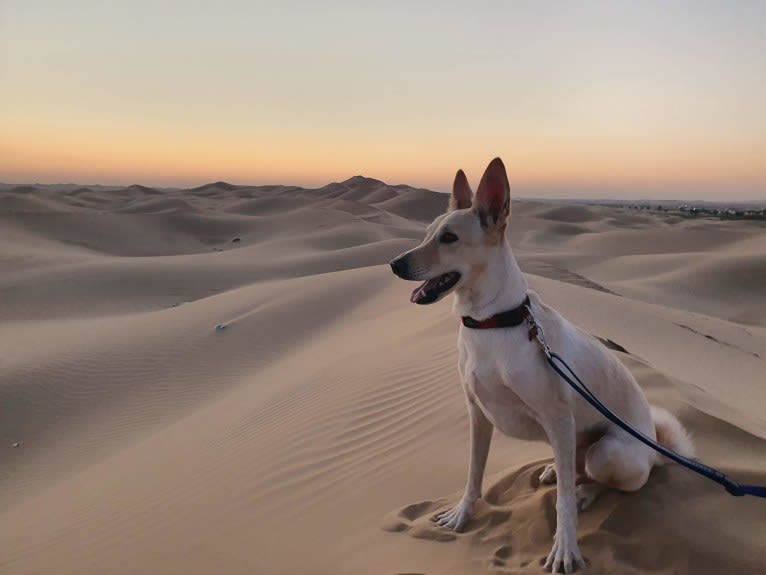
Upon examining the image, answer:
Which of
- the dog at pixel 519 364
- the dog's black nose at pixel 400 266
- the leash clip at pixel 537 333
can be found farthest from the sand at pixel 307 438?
the dog's black nose at pixel 400 266

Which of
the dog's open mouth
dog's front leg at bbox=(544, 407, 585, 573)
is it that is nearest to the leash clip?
dog's front leg at bbox=(544, 407, 585, 573)

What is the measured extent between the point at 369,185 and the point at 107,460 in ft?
314

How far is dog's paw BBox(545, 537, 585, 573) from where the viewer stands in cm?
273

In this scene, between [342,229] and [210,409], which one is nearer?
[210,409]

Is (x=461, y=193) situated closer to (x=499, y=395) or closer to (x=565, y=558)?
(x=499, y=395)

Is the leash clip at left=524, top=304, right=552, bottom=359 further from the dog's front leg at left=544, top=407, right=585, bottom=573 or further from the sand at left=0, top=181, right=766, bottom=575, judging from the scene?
the sand at left=0, top=181, right=766, bottom=575

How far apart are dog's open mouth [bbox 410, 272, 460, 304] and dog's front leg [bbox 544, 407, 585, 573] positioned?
0.77 m

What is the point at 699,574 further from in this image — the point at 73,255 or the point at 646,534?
the point at 73,255

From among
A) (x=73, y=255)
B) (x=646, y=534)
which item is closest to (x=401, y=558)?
(x=646, y=534)

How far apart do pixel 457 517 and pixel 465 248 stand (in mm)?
1521

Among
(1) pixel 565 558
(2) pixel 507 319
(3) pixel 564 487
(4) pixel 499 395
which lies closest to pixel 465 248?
(2) pixel 507 319

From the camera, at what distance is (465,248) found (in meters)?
2.91

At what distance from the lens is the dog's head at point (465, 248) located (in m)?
2.91

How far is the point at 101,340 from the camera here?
11.7 m
